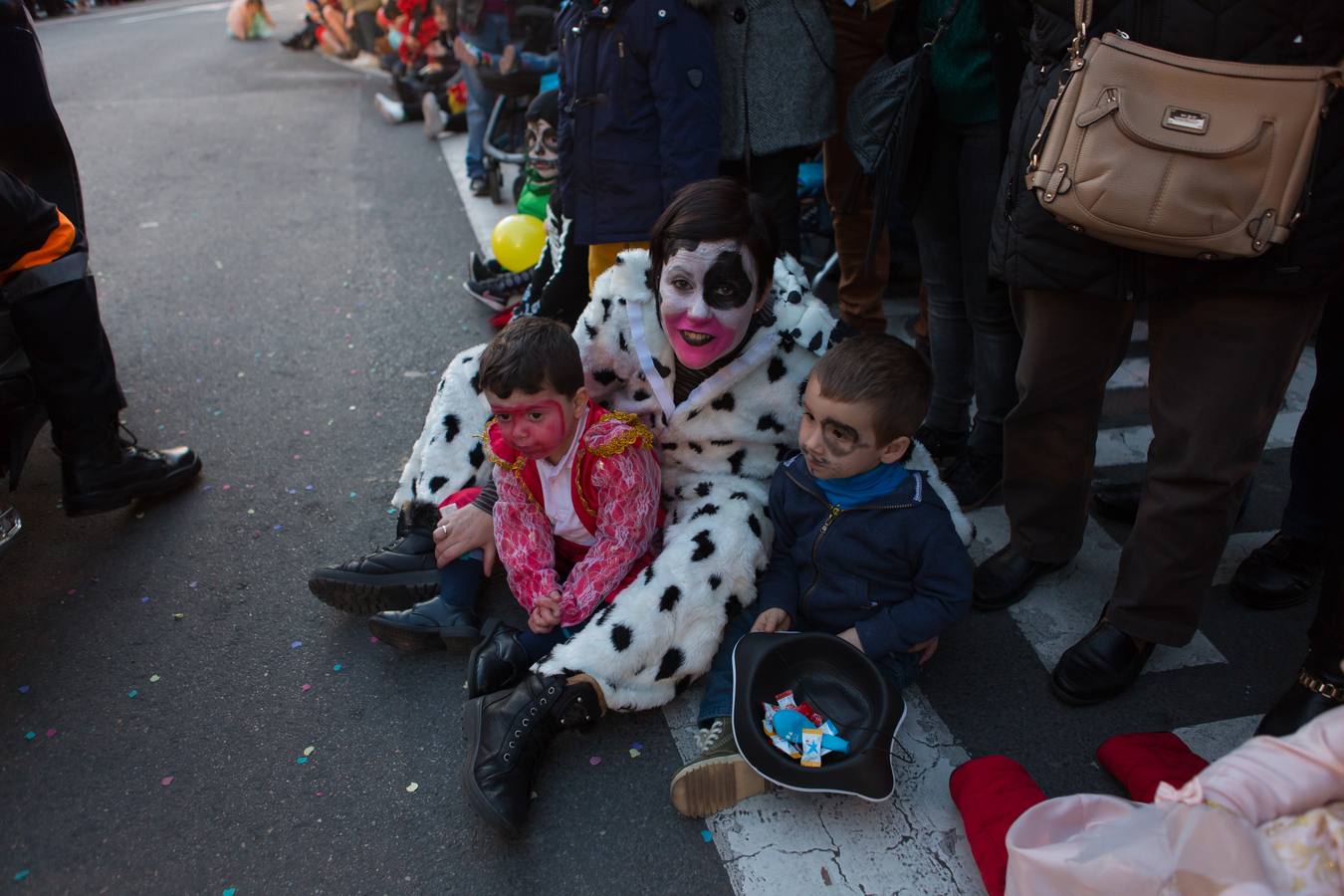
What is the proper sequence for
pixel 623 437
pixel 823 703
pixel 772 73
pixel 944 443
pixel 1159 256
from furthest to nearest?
pixel 944 443 → pixel 772 73 → pixel 623 437 → pixel 823 703 → pixel 1159 256

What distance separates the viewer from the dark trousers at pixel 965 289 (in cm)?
271

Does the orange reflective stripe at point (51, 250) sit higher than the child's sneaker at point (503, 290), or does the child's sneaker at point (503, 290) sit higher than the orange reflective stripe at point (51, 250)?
the orange reflective stripe at point (51, 250)

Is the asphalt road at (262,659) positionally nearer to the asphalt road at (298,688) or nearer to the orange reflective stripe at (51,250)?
the asphalt road at (298,688)

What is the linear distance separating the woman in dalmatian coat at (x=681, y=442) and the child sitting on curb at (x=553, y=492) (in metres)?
0.12

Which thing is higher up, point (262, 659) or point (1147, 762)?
point (1147, 762)

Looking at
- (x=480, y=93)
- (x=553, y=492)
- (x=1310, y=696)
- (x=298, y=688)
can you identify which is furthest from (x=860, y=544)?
(x=480, y=93)

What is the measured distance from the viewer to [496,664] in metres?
2.34

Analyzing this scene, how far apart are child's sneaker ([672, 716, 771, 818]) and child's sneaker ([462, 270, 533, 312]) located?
10.2 ft

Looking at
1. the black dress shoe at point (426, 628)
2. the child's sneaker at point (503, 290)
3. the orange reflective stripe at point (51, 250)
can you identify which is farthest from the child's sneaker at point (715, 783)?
the child's sneaker at point (503, 290)

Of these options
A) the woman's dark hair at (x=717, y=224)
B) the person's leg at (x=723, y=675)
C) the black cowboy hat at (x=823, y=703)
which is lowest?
the person's leg at (x=723, y=675)

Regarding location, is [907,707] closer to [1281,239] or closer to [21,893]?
[1281,239]

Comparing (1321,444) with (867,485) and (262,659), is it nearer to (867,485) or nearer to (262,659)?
(867,485)

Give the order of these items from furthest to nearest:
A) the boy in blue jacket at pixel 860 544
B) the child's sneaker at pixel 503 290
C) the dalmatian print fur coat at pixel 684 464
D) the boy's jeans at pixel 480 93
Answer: the boy's jeans at pixel 480 93 → the child's sneaker at pixel 503 290 → the dalmatian print fur coat at pixel 684 464 → the boy in blue jacket at pixel 860 544

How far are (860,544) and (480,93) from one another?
5.58 metres
